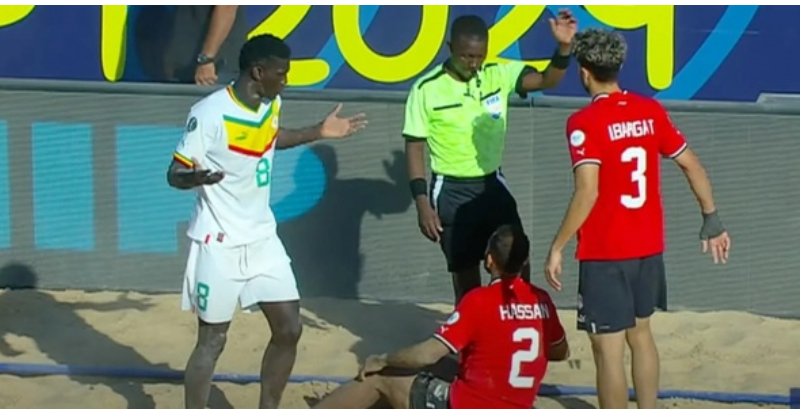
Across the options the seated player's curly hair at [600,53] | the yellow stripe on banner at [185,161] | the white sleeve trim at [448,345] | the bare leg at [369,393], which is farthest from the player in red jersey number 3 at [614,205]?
the yellow stripe on banner at [185,161]

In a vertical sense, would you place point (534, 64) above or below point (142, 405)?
above

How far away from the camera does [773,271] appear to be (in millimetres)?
9430

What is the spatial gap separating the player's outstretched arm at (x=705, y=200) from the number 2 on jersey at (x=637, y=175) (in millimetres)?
188

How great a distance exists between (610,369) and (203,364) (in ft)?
5.85

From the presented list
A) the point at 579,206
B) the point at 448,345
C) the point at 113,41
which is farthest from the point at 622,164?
the point at 113,41

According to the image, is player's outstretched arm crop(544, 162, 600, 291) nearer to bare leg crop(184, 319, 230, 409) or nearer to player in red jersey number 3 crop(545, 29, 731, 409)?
player in red jersey number 3 crop(545, 29, 731, 409)

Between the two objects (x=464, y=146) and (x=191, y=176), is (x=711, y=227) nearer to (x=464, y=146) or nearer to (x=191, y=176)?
(x=464, y=146)

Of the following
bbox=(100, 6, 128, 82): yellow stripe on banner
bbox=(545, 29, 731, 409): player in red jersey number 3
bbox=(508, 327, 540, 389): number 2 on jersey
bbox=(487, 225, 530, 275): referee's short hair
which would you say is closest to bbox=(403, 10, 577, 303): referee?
bbox=(545, 29, 731, 409): player in red jersey number 3

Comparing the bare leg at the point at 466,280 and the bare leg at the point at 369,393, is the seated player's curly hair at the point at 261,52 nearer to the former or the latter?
the bare leg at the point at 369,393

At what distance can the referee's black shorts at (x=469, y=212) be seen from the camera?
321 inches

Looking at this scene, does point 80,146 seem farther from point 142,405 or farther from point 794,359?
point 794,359

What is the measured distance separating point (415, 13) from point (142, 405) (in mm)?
3870

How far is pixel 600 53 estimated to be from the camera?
266 inches
